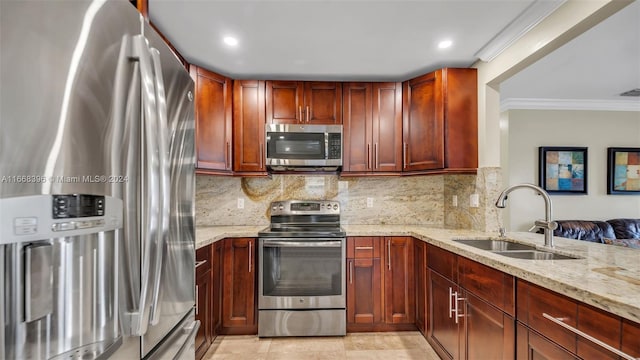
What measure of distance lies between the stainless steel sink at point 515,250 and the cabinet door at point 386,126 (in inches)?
38.2

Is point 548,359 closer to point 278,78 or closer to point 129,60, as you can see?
point 129,60

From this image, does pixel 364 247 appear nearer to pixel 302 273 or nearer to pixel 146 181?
pixel 302 273

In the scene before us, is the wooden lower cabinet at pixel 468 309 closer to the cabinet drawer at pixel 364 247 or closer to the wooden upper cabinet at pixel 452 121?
the cabinet drawer at pixel 364 247

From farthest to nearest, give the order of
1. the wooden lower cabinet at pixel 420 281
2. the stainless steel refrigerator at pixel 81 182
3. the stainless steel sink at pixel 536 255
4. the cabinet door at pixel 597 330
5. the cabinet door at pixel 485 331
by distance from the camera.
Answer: the wooden lower cabinet at pixel 420 281, the stainless steel sink at pixel 536 255, the cabinet door at pixel 485 331, the cabinet door at pixel 597 330, the stainless steel refrigerator at pixel 81 182

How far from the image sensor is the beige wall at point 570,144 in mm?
3898

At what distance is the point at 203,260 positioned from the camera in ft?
6.66

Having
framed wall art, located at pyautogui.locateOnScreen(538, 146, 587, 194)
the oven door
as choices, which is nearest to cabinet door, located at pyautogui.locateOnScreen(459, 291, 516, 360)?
the oven door

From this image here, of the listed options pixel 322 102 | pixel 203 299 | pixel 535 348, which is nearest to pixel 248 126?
pixel 322 102

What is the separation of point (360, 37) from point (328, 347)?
2433mm

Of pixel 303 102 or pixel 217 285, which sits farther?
pixel 303 102

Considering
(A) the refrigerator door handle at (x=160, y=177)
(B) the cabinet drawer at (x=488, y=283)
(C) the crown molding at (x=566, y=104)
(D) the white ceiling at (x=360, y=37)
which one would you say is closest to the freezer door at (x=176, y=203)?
(A) the refrigerator door handle at (x=160, y=177)

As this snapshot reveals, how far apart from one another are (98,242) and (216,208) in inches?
A: 94.4

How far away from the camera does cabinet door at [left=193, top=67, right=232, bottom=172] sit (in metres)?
2.50

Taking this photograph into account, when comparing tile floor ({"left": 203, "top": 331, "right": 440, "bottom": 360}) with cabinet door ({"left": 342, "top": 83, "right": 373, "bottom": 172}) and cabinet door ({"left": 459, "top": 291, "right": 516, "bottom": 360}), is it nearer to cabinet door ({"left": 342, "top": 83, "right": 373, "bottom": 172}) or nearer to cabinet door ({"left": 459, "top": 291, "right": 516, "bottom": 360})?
cabinet door ({"left": 459, "top": 291, "right": 516, "bottom": 360})
